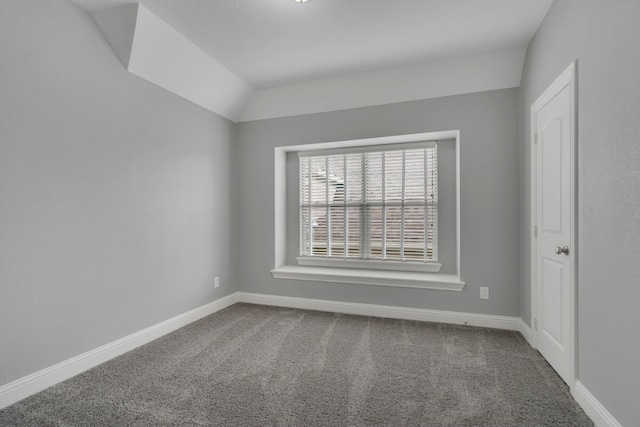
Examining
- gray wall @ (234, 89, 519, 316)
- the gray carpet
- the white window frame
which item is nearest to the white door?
the gray carpet

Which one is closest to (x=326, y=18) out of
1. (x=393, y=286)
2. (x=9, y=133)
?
(x=9, y=133)

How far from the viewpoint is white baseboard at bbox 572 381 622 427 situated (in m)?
1.56

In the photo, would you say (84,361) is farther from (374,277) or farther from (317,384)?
(374,277)

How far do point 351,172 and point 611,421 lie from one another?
122 inches

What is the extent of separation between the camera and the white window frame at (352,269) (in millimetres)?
3299

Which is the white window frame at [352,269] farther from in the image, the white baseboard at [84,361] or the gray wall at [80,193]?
the white baseboard at [84,361]

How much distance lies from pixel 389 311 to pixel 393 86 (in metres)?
2.48

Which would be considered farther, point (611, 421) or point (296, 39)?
point (296, 39)

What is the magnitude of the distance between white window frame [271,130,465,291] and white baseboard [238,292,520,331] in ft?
0.88

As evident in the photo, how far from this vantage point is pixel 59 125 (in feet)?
7.00

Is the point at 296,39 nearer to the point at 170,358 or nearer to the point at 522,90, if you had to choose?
the point at 522,90

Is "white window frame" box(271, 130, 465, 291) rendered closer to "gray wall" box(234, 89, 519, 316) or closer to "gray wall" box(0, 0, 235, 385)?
"gray wall" box(234, 89, 519, 316)

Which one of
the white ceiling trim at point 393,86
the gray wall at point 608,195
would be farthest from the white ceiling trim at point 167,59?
the gray wall at point 608,195

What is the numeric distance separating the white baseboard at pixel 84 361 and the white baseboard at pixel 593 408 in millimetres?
3260
